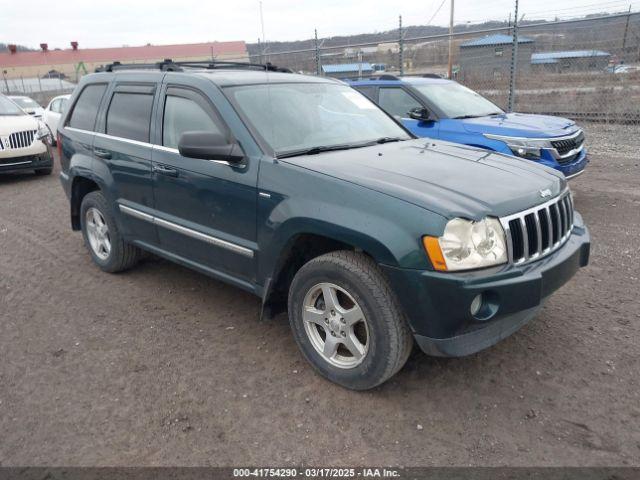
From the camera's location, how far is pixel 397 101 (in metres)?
7.66

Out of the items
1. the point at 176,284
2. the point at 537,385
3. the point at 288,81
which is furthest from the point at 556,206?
the point at 176,284

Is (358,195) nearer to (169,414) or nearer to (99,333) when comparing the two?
(169,414)

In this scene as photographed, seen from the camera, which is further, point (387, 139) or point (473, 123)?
point (473, 123)

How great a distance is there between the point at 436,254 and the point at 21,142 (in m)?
9.42

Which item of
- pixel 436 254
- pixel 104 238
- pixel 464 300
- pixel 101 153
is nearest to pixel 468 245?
pixel 436 254

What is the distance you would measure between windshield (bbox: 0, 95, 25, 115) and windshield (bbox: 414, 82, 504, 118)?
770 cm

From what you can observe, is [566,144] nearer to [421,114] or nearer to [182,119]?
[421,114]

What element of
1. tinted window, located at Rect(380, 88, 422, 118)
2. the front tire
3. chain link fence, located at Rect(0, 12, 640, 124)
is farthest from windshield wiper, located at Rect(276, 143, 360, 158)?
chain link fence, located at Rect(0, 12, 640, 124)

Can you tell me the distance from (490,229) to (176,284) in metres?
3.08

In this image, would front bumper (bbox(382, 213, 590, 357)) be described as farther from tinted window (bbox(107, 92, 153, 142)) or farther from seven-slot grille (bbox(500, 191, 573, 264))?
tinted window (bbox(107, 92, 153, 142))

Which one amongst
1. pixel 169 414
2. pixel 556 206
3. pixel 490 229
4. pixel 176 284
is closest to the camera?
pixel 490 229

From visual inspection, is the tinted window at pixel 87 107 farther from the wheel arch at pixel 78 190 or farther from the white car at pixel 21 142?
the white car at pixel 21 142

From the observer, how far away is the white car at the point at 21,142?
31.2 feet

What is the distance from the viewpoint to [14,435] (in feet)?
9.38
